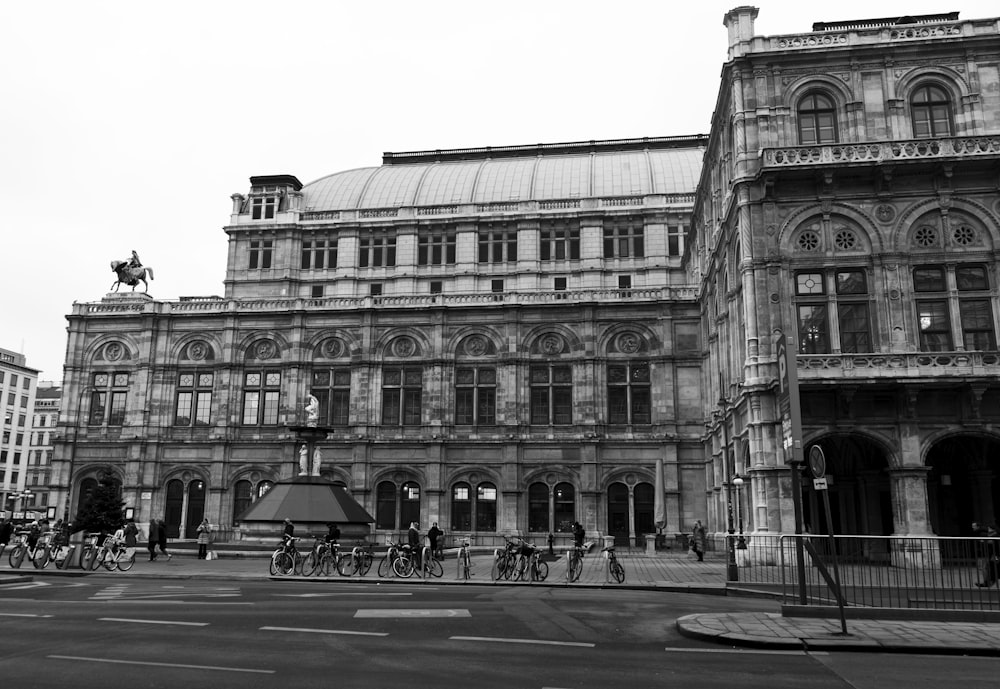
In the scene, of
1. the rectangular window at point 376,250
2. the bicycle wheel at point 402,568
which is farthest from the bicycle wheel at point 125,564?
the rectangular window at point 376,250

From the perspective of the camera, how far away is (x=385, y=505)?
53156 mm

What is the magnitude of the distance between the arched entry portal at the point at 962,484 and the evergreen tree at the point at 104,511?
129 feet

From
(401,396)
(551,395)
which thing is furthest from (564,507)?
(401,396)

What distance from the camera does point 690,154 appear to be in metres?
67.9

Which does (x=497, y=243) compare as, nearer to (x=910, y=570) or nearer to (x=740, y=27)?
(x=740, y=27)

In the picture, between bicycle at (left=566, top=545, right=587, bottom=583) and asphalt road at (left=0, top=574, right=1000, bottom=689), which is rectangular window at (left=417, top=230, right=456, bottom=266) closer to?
bicycle at (left=566, top=545, right=587, bottom=583)

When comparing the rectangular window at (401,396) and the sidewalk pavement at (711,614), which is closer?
the sidewalk pavement at (711,614)

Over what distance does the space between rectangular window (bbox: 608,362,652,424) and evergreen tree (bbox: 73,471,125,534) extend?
29332 millimetres

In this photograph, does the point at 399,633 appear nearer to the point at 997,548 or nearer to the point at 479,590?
the point at 479,590

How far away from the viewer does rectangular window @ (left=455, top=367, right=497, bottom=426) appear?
2108 inches

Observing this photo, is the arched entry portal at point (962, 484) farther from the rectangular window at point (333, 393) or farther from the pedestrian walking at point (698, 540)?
the rectangular window at point (333, 393)

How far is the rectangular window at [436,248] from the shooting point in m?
62.5

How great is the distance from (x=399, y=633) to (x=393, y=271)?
49.4 metres

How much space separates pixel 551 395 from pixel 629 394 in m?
4.98
